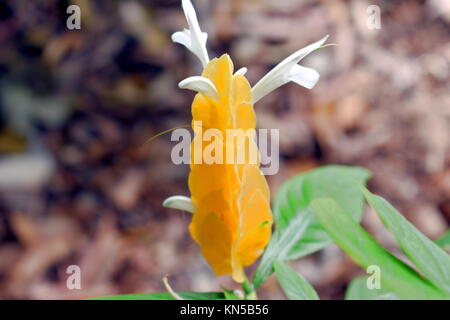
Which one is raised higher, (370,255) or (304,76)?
(304,76)

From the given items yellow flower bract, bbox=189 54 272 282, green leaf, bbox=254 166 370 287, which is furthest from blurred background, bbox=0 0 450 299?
yellow flower bract, bbox=189 54 272 282

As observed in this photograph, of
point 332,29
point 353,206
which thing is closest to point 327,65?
point 332,29

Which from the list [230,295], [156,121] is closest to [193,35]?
[230,295]

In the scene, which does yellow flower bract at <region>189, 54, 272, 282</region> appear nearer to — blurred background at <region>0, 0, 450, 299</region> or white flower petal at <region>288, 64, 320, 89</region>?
white flower petal at <region>288, 64, 320, 89</region>

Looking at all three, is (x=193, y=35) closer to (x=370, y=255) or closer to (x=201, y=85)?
(x=201, y=85)

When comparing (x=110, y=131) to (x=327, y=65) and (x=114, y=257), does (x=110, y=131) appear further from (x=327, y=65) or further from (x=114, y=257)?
(x=327, y=65)

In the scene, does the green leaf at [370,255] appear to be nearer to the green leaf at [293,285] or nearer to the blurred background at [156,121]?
the green leaf at [293,285]
